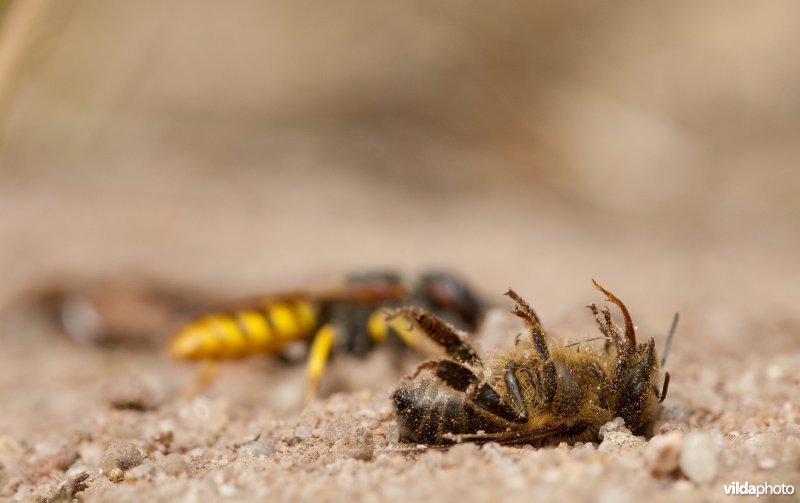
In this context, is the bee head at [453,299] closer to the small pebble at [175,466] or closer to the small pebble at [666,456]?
the small pebble at [175,466]

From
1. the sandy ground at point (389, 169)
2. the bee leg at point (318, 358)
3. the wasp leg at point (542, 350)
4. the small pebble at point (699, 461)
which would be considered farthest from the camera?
the sandy ground at point (389, 169)

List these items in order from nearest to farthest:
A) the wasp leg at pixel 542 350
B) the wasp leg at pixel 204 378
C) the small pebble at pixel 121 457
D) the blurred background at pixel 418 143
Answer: the wasp leg at pixel 542 350 < the small pebble at pixel 121 457 < the wasp leg at pixel 204 378 < the blurred background at pixel 418 143

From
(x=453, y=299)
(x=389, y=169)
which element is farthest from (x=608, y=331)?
(x=389, y=169)

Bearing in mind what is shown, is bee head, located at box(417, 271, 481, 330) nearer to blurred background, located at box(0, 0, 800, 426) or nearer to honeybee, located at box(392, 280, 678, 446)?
blurred background, located at box(0, 0, 800, 426)

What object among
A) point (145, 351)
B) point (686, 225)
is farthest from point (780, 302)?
point (145, 351)

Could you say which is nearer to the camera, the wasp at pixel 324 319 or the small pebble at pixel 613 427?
the small pebble at pixel 613 427

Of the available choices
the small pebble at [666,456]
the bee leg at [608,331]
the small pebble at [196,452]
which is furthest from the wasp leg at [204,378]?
the small pebble at [666,456]

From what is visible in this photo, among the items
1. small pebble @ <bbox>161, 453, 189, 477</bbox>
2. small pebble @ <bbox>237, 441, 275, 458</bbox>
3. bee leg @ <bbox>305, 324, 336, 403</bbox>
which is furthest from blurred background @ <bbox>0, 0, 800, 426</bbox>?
small pebble @ <bbox>161, 453, 189, 477</bbox>
